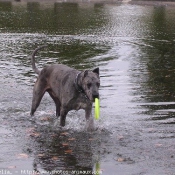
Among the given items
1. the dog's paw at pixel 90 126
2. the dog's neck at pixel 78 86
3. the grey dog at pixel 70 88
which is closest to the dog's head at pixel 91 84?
the grey dog at pixel 70 88

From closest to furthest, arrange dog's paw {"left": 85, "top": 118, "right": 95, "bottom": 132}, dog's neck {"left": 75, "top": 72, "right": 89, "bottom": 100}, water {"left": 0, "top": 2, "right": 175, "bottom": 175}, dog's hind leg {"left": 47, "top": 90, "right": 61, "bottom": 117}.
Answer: water {"left": 0, "top": 2, "right": 175, "bottom": 175}, dog's neck {"left": 75, "top": 72, "right": 89, "bottom": 100}, dog's paw {"left": 85, "top": 118, "right": 95, "bottom": 132}, dog's hind leg {"left": 47, "top": 90, "right": 61, "bottom": 117}

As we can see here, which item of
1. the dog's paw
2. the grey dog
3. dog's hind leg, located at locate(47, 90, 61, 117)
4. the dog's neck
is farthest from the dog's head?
dog's hind leg, located at locate(47, 90, 61, 117)

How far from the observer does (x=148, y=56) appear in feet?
65.9

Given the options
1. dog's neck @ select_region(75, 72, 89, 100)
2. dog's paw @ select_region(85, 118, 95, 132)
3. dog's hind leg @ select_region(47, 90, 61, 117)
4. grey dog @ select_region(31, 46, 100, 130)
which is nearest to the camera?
grey dog @ select_region(31, 46, 100, 130)

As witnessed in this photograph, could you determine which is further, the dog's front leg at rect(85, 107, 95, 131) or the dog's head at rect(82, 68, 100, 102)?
the dog's front leg at rect(85, 107, 95, 131)

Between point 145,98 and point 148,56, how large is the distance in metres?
7.70

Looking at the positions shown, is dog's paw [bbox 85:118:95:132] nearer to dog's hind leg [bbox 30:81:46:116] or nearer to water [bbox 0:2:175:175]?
water [bbox 0:2:175:175]

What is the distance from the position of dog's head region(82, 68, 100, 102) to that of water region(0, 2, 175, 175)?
957mm

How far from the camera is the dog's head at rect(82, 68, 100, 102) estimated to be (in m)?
8.67

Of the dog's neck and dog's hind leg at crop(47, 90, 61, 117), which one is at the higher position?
the dog's neck

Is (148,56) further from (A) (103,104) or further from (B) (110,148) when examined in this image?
(B) (110,148)

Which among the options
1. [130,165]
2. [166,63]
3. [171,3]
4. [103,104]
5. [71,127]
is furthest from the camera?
[171,3]

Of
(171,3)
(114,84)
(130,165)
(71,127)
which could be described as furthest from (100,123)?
→ (171,3)

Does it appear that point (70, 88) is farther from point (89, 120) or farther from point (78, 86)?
point (89, 120)
